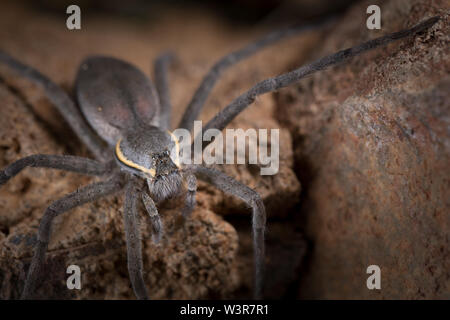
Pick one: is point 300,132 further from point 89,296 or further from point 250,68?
point 89,296

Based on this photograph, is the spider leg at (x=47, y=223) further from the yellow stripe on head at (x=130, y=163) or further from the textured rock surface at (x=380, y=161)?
the textured rock surface at (x=380, y=161)

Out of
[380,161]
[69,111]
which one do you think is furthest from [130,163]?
[380,161]

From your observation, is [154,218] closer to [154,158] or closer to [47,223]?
[154,158]

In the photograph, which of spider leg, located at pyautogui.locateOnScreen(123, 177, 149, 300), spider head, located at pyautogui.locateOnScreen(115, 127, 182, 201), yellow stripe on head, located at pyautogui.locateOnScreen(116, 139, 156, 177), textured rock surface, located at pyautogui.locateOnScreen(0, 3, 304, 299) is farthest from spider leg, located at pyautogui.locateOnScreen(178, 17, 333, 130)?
spider leg, located at pyautogui.locateOnScreen(123, 177, 149, 300)

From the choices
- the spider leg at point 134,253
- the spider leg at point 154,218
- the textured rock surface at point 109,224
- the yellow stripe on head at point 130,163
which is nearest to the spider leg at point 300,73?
the textured rock surface at point 109,224

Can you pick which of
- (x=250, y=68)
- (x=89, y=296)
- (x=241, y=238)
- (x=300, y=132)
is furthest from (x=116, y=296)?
(x=250, y=68)

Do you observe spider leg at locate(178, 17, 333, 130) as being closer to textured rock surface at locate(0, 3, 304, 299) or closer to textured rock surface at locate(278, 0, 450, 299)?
textured rock surface at locate(0, 3, 304, 299)
